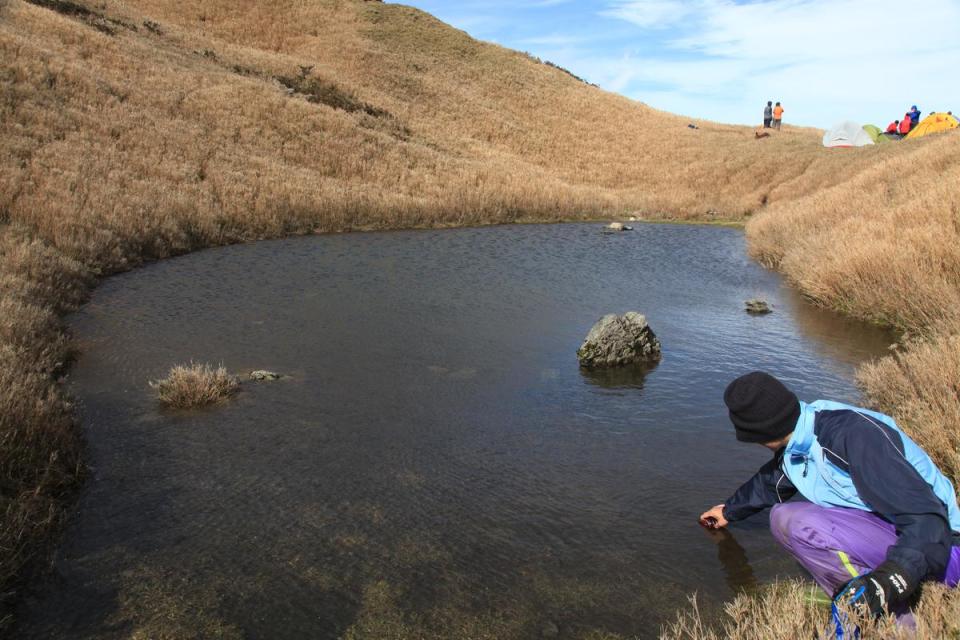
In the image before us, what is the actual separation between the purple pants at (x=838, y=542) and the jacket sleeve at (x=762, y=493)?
18.9 inches

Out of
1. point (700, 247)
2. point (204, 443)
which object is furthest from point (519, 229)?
point (204, 443)

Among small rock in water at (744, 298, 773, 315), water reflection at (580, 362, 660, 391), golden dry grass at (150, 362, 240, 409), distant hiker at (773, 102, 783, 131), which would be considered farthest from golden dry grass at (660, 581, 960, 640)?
distant hiker at (773, 102, 783, 131)

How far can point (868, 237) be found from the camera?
12.9 m

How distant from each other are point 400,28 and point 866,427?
6338cm

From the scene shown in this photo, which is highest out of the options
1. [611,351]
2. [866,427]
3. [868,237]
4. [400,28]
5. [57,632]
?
[400,28]

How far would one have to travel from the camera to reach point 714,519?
544 centimetres

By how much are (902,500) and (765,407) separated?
31.1 inches

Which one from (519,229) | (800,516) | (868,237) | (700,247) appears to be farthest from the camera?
(519,229)

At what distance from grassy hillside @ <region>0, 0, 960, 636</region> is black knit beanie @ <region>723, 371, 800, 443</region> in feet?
9.12

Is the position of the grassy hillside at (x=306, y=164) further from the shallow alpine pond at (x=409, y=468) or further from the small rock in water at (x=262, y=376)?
the small rock in water at (x=262, y=376)

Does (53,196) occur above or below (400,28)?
below

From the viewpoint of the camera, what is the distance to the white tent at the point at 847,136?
4147 cm

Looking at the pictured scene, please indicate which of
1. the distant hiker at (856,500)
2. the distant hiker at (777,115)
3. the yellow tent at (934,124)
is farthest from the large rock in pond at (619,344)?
the distant hiker at (777,115)

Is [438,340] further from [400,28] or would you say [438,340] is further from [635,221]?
[400,28]
